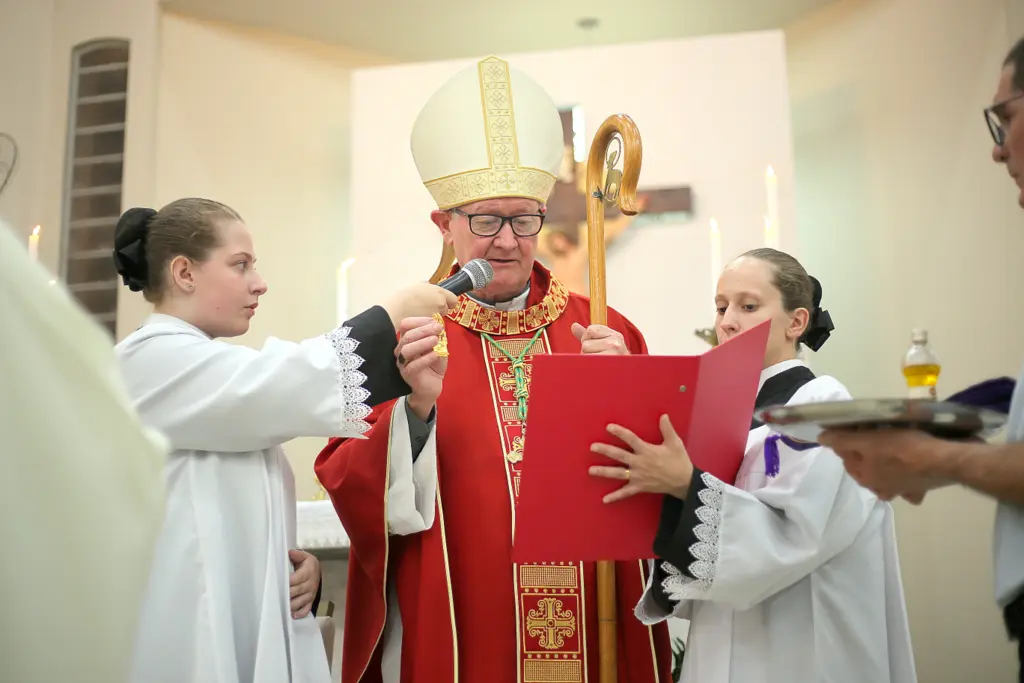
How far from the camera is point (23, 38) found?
→ 5836 mm

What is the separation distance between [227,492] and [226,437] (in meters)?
0.15

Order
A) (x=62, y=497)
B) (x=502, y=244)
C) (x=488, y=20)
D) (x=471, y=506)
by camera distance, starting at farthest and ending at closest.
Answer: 1. (x=488, y=20)
2. (x=502, y=244)
3. (x=471, y=506)
4. (x=62, y=497)

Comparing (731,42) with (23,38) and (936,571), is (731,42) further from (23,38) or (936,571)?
(23,38)

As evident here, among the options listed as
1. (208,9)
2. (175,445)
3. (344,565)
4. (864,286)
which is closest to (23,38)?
(208,9)

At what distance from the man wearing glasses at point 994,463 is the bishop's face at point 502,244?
4.73 ft

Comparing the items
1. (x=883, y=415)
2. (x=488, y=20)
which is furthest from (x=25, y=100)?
(x=883, y=415)

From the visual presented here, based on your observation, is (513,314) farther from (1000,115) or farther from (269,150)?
(269,150)

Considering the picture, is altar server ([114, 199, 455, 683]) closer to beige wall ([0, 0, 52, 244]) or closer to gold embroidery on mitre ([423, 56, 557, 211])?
gold embroidery on mitre ([423, 56, 557, 211])

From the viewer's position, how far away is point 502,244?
305 centimetres

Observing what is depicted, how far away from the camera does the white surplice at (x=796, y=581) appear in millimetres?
2195

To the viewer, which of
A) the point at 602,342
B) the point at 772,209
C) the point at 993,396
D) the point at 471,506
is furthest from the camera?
the point at 772,209

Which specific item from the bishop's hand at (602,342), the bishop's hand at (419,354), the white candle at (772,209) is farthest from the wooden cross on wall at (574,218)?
the bishop's hand at (419,354)

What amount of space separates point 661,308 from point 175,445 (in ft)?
11.0

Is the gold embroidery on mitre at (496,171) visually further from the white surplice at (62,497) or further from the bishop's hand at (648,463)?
the white surplice at (62,497)
